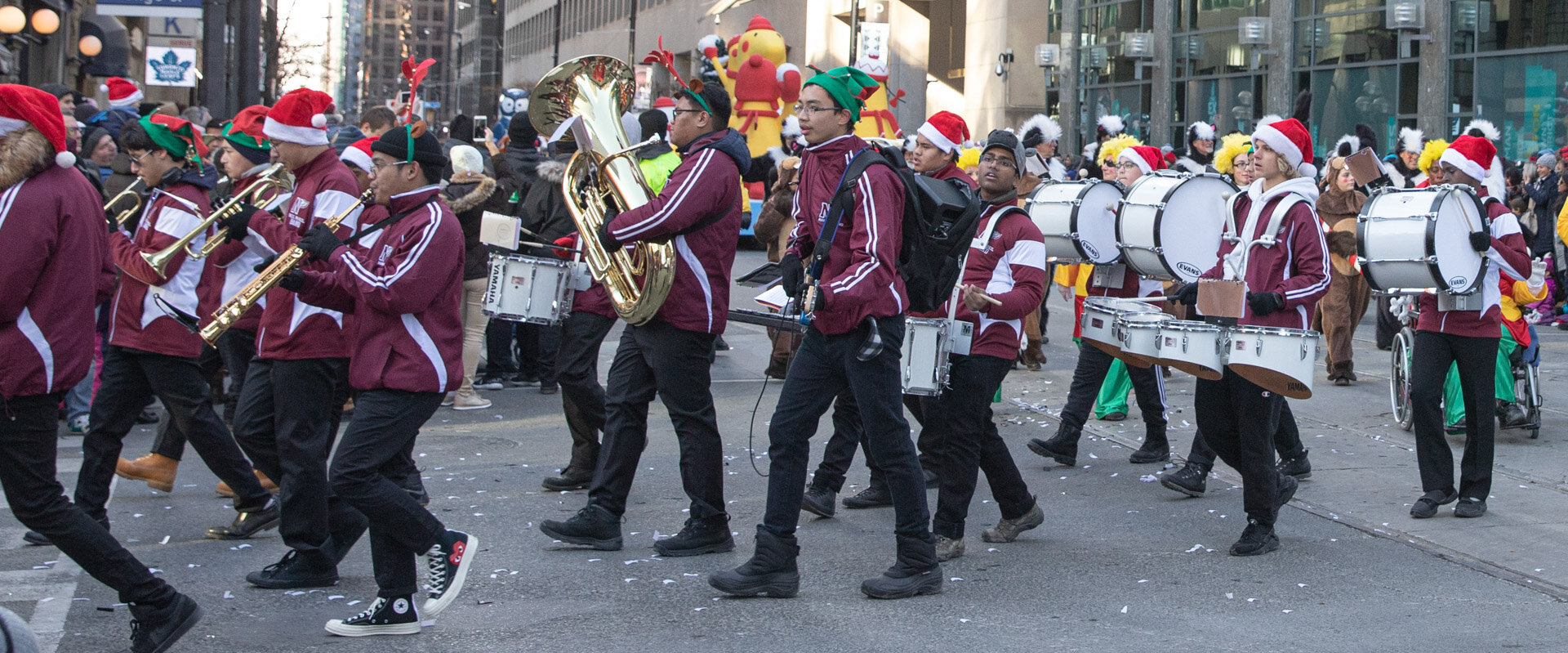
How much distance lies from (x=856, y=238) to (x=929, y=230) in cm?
35

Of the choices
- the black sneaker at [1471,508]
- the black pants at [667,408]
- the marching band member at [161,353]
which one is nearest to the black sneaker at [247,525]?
the marching band member at [161,353]

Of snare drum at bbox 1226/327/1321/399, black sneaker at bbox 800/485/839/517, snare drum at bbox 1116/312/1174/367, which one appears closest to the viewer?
snare drum at bbox 1226/327/1321/399

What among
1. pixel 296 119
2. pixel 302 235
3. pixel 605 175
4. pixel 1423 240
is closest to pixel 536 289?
pixel 605 175

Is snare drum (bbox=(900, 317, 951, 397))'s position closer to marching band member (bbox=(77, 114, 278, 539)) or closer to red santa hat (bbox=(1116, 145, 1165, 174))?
marching band member (bbox=(77, 114, 278, 539))

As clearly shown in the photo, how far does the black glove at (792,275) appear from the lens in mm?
5617

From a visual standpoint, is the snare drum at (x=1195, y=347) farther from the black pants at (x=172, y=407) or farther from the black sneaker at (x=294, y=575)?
the black pants at (x=172, y=407)

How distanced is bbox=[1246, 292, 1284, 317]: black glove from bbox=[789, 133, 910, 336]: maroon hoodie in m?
1.59

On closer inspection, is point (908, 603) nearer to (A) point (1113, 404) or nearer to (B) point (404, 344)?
(B) point (404, 344)

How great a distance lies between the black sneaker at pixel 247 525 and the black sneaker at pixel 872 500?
2574 millimetres

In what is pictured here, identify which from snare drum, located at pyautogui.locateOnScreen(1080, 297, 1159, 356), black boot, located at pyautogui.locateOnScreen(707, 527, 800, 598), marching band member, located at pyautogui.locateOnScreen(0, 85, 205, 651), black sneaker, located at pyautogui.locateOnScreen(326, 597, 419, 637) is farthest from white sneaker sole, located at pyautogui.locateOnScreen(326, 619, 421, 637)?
snare drum, located at pyautogui.locateOnScreen(1080, 297, 1159, 356)

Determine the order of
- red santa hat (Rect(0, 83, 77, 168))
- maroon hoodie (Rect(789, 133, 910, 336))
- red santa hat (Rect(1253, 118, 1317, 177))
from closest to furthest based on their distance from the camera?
red santa hat (Rect(0, 83, 77, 168)), maroon hoodie (Rect(789, 133, 910, 336)), red santa hat (Rect(1253, 118, 1317, 177))

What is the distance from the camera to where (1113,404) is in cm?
981

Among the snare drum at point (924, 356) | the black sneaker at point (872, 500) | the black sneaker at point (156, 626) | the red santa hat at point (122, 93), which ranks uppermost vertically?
the red santa hat at point (122, 93)

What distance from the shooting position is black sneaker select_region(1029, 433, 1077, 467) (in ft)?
27.7
